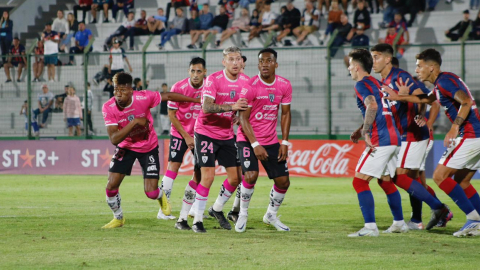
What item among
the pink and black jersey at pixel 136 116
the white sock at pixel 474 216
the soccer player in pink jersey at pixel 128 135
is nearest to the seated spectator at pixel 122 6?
the soccer player in pink jersey at pixel 128 135

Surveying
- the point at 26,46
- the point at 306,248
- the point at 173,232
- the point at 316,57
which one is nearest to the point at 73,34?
the point at 26,46

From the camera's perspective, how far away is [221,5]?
27.8 metres

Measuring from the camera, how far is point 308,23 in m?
25.8

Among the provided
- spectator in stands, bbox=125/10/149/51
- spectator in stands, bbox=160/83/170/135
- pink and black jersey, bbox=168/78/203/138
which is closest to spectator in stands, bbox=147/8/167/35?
spectator in stands, bbox=125/10/149/51

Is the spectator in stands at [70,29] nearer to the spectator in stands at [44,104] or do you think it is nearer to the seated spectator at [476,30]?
the spectator in stands at [44,104]

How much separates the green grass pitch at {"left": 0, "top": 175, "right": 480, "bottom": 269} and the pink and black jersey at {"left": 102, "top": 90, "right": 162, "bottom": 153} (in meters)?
1.16

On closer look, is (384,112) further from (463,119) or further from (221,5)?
(221,5)

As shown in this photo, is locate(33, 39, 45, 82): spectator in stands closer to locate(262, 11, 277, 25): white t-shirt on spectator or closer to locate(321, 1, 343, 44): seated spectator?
locate(262, 11, 277, 25): white t-shirt on spectator

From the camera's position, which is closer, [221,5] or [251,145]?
[251,145]

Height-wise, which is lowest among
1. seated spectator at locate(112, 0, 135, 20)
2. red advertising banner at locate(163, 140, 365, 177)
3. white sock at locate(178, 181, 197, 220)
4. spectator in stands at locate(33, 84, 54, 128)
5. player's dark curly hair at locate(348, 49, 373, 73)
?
red advertising banner at locate(163, 140, 365, 177)

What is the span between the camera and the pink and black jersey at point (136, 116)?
998 centimetres

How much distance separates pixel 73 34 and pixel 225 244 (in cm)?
2123

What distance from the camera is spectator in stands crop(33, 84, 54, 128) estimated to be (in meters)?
24.3

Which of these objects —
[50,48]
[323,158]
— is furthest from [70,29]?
[323,158]
